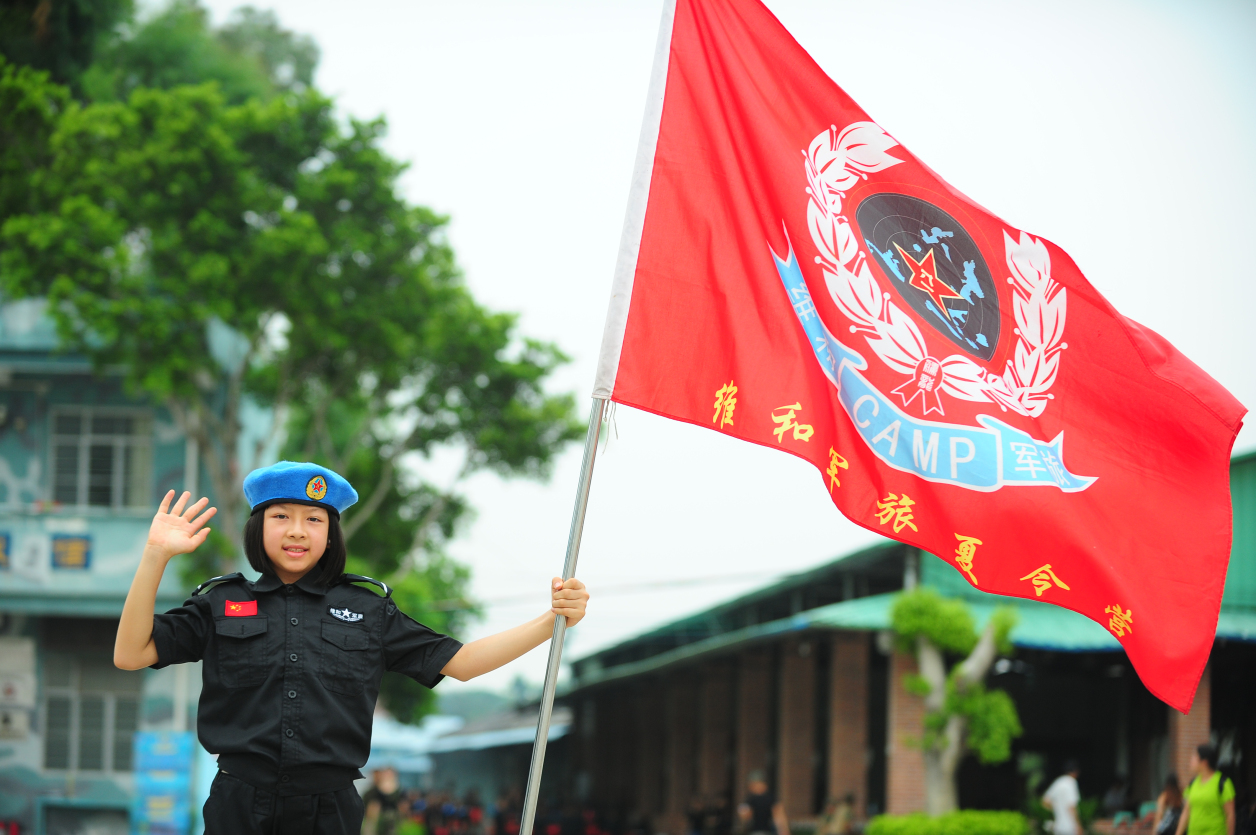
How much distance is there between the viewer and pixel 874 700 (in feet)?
77.4

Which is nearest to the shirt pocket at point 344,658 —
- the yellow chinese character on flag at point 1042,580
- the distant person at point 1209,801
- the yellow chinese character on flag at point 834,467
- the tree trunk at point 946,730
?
the yellow chinese character on flag at point 834,467

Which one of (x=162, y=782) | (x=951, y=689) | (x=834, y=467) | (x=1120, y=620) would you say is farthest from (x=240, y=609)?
(x=162, y=782)

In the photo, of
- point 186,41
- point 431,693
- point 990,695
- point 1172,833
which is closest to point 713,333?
point 1172,833

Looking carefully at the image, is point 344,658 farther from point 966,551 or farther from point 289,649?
point 966,551

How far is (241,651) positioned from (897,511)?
88.4 inches

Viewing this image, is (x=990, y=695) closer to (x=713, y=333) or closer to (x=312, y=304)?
(x=312, y=304)

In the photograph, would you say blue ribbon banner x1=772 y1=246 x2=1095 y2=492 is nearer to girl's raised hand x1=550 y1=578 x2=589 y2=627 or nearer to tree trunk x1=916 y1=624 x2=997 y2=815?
girl's raised hand x1=550 y1=578 x2=589 y2=627

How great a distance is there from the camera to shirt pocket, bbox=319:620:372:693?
10.7 feet

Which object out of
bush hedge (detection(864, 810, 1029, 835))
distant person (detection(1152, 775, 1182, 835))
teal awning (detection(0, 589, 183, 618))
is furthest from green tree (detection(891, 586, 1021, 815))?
teal awning (detection(0, 589, 183, 618))

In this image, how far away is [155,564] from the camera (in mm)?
3102

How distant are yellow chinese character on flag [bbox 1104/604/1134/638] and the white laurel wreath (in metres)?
0.75

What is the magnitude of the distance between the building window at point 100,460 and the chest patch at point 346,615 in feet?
59.7

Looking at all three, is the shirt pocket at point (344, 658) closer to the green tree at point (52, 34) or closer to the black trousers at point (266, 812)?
the black trousers at point (266, 812)

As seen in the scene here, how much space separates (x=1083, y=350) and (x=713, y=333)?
149 cm
